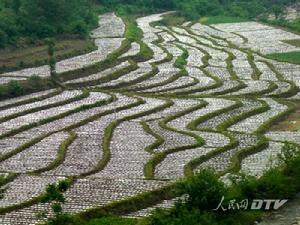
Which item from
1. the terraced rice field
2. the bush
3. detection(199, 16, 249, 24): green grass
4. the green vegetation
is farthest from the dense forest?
the bush

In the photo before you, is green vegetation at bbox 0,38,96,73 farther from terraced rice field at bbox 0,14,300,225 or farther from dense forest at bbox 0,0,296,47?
terraced rice field at bbox 0,14,300,225

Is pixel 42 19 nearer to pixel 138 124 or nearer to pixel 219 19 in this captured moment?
pixel 138 124

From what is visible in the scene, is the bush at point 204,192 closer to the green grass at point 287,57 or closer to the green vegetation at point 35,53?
the green vegetation at point 35,53

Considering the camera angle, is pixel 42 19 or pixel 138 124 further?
pixel 42 19

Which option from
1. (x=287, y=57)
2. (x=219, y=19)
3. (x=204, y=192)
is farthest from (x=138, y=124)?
(x=219, y=19)

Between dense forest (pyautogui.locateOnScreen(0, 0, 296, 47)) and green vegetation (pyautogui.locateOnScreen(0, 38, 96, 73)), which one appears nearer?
green vegetation (pyautogui.locateOnScreen(0, 38, 96, 73))

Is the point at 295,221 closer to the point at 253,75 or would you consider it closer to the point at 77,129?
the point at 77,129
